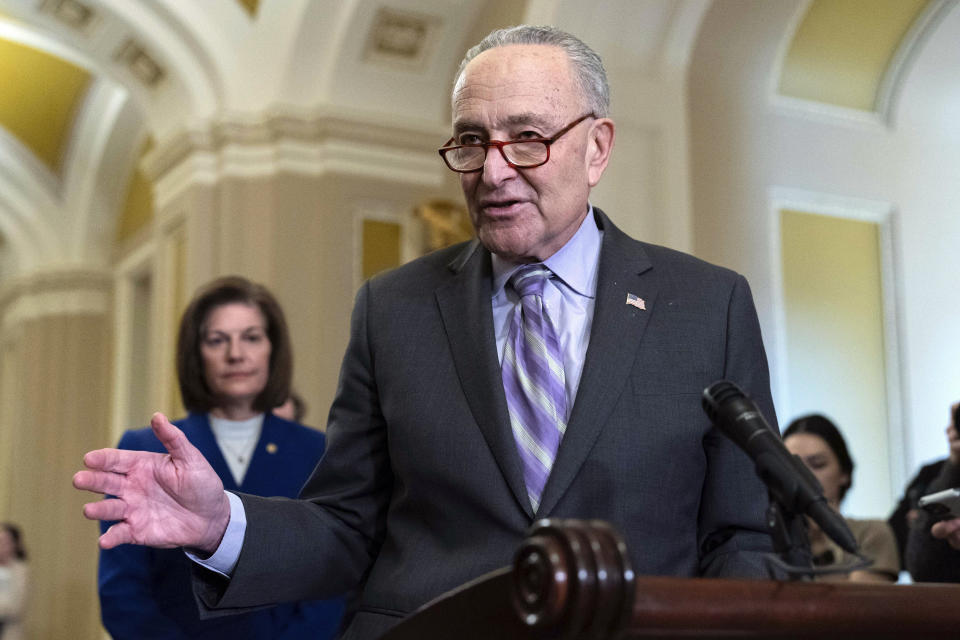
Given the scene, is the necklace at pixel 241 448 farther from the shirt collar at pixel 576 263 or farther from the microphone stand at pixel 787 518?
the microphone stand at pixel 787 518

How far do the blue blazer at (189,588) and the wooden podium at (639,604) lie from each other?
2104 millimetres

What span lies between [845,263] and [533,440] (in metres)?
4.92

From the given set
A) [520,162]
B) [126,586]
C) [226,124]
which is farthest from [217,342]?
[226,124]

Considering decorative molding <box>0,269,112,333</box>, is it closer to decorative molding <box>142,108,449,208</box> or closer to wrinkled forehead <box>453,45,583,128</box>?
decorative molding <box>142,108,449,208</box>

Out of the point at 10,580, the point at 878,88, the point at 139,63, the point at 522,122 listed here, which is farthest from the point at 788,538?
the point at 10,580

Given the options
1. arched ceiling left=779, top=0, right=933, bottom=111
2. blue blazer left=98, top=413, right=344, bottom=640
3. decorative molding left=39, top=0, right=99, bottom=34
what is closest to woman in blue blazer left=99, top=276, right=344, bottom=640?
blue blazer left=98, top=413, right=344, bottom=640

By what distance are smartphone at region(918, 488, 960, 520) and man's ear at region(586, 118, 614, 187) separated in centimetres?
93

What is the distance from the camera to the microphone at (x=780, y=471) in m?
1.40

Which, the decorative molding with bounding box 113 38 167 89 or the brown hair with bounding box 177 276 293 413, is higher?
the decorative molding with bounding box 113 38 167 89

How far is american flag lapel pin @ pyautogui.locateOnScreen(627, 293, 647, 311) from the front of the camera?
1949 mm

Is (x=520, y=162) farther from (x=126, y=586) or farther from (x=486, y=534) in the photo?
(x=126, y=586)

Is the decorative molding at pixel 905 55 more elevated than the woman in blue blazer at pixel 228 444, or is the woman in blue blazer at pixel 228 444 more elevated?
the decorative molding at pixel 905 55

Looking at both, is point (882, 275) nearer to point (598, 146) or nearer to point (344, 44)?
point (344, 44)

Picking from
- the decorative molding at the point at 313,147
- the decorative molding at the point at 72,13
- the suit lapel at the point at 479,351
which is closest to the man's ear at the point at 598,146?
the suit lapel at the point at 479,351
